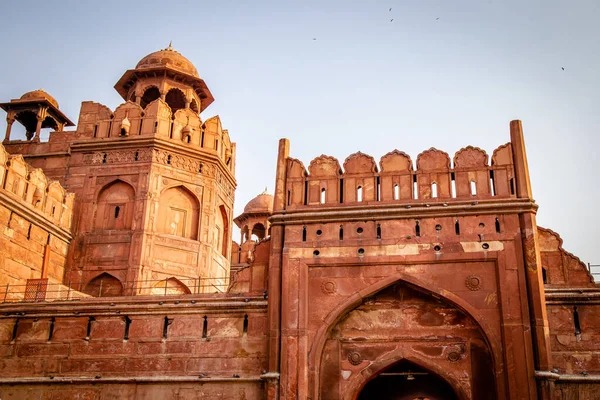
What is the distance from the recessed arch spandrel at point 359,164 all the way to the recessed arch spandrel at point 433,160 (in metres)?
0.99

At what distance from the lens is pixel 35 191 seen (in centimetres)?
1888

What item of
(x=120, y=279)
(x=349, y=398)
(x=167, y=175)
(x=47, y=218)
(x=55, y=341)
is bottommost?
(x=349, y=398)

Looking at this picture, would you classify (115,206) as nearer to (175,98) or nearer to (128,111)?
(128,111)

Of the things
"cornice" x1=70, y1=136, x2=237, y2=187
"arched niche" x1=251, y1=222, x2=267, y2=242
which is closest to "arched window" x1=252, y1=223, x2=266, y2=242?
"arched niche" x1=251, y1=222, x2=267, y2=242

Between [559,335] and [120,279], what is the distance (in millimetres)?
11650

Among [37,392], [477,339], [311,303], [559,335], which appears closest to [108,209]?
[37,392]

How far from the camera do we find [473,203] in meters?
14.2

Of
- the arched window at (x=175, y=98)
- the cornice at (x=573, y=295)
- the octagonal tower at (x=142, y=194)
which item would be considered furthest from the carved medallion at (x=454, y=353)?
the arched window at (x=175, y=98)

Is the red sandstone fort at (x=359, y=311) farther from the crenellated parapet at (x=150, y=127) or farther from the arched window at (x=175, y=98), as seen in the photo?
the arched window at (x=175, y=98)

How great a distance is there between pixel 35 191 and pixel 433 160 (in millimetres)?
10644

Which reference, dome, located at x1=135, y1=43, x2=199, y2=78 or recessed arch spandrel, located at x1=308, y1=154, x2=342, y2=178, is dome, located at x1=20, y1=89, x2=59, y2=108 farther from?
recessed arch spandrel, located at x1=308, y1=154, x2=342, y2=178

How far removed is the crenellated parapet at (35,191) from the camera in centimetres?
1786

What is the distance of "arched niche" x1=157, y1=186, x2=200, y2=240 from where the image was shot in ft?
67.9

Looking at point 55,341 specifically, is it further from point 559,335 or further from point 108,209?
point 559,335
